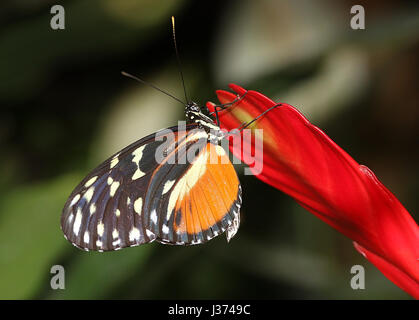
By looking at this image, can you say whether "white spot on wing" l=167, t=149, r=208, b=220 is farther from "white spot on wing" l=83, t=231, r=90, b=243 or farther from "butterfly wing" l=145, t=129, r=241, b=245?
"white spot on wing" l=83, t=231, r=90, b=243

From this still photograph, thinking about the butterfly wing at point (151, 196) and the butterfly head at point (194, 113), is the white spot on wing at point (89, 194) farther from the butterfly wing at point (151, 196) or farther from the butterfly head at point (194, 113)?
the butterfly head at point (194, 113)

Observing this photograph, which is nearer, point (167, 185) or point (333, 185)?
point (333, 185)

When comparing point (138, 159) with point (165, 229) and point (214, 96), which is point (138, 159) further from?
point (214, 96)

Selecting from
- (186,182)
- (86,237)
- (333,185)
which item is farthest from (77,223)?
(333,185)

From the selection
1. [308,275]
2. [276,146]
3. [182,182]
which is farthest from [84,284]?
[276,146]

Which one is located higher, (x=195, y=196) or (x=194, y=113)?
(x=194, y=113)

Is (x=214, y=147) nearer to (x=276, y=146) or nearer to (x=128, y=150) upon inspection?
(x=128, y=150)

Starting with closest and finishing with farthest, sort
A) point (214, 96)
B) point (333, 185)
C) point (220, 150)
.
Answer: point (333, 185) → point (220, 150) → point (214, 96)
